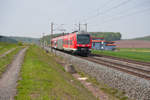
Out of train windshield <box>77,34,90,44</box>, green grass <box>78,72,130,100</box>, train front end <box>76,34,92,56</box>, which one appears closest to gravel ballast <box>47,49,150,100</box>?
green grass <box>78,72,130,100</box>

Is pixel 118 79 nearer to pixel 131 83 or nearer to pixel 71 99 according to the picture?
pixel 131 83

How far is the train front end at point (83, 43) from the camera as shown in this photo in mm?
25469

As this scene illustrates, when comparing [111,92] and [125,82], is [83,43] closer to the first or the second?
[111,92]

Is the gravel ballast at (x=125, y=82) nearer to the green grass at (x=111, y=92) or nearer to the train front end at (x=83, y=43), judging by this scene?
the green grass at (x=111, y=92)

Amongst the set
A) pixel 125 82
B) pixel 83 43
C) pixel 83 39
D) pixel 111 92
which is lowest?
pixel 111 92

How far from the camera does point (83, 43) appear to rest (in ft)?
84.0

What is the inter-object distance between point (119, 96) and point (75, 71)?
8.26 meters

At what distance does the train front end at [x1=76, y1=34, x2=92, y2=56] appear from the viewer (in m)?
25.5

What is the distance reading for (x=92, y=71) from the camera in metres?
14.5

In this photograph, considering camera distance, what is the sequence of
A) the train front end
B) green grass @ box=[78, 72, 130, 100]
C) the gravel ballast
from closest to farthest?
the gravel ballast, green grass @ box=[78, 72, 130, 100], the train front end

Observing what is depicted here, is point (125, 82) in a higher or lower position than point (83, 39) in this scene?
lower

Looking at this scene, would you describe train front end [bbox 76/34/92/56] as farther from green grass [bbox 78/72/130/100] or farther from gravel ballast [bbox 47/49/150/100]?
green grass [bbox 78/72/130/100]

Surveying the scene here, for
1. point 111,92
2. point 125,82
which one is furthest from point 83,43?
point 125,82

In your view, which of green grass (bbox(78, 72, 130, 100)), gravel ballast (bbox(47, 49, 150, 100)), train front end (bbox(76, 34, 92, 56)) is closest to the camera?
gravel ballast (bbox(47, 49, 150, 100))
